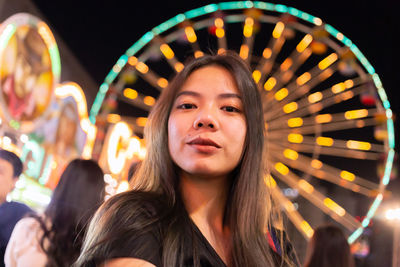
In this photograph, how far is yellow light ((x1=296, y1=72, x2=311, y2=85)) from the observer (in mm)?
8297

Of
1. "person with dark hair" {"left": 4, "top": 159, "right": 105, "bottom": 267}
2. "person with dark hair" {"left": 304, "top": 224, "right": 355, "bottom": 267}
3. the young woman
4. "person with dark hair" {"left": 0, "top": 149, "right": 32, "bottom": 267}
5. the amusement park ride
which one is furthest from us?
the amusement park ride

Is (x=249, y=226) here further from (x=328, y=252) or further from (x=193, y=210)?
(x=328, y=252)

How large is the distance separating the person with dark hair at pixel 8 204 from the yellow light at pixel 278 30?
6.28 m

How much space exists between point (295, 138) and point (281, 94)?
75cm

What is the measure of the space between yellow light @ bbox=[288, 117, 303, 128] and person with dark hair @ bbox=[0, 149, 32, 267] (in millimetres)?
5322

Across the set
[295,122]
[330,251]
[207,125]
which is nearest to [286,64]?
[295,122]

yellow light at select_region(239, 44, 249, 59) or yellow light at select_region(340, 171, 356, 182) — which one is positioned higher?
yellow light at select_region(239, 44, 249, 59)

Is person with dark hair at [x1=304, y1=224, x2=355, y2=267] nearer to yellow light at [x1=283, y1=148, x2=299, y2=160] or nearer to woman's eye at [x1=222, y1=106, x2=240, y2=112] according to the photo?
woman's eye at [x1=222, y1=106, x2=240, y2=112]

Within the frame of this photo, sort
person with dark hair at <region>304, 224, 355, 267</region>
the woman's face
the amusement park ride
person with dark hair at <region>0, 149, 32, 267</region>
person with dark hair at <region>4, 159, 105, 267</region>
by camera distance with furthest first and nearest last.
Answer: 1. the amusement park ride
2. person with dark hair at <region>304, 224, 355, 267</region>
3. person with dark hair at <region>0, 149, 32, 267</region>
4. person with dark hair at <region>4, 159, 105, 267</region>
5. the woman's face

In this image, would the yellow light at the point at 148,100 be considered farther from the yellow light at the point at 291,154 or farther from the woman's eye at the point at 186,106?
the woman's eye at the point at 186,106

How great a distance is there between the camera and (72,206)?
2.65 meters

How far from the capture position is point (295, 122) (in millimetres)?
7930

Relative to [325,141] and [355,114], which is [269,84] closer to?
[325,141]

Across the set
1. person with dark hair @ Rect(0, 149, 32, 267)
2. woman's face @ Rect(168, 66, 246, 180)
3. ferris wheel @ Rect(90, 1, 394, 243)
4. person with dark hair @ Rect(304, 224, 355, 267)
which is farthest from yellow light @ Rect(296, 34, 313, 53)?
woman's face @ Rect(168, 66, 246, 180)
